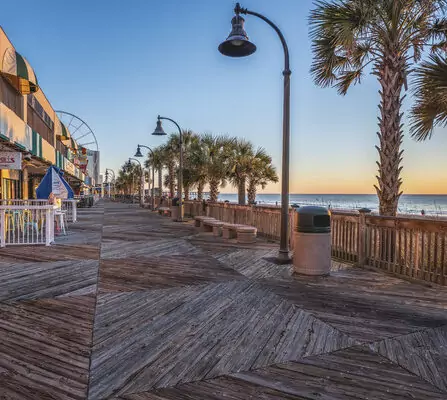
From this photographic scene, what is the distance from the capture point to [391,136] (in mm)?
6996

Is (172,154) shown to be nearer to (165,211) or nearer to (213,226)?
(165,211)

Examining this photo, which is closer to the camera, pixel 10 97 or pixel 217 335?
pixel 217 335

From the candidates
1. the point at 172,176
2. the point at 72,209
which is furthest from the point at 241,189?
the point at 72,209

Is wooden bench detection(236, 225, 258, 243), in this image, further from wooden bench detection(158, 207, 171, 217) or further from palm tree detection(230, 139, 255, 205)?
wooden bench detection(158, 207, 171, 217)

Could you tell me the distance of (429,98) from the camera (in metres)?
7.21

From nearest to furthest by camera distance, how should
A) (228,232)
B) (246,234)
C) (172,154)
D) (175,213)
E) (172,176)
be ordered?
1. (246,234)
2. (228,232)
3. (175,213)
4. (172,154)
5. (172,176)

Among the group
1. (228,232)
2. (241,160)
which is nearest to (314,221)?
(228,232)

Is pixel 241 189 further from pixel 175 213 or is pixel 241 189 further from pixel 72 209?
pixel 72 209

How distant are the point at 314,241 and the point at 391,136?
9.85 feet

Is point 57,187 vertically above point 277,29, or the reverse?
point 277,29

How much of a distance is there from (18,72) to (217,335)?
40.5 feet

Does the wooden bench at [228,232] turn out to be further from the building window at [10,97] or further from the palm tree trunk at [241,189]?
the palm tree trunk at [241,189]

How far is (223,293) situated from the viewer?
4.80 meters

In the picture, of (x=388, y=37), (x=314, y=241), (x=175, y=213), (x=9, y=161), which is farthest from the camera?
(x=175, y=213)
